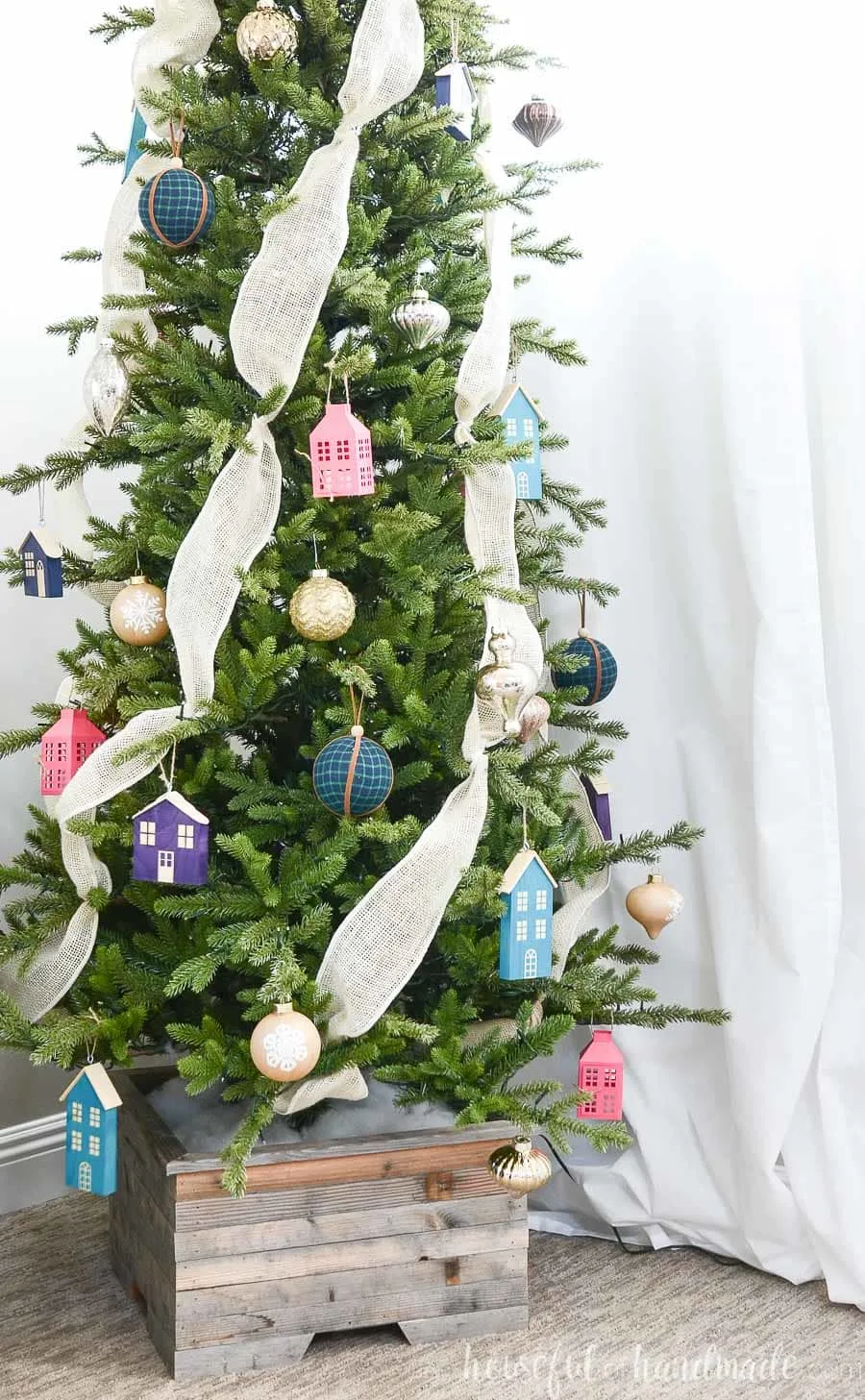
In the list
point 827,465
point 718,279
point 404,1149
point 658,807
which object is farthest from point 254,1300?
point 718,279

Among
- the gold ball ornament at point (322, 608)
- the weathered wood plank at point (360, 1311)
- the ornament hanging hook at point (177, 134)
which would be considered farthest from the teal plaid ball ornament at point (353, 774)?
the ornament hanging hook at point (177, 134)

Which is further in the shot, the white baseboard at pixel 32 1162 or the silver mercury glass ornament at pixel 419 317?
the white baseboard at pixel 32 1162

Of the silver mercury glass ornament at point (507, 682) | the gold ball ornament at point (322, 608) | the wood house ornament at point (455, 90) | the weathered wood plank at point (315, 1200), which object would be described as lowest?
the weathered wood plank at point (315, 1200)

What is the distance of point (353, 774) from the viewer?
141 cm

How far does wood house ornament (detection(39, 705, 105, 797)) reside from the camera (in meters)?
1.54

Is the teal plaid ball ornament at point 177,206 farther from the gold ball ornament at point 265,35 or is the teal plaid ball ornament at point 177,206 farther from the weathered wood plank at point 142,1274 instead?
the weathered wood plank at point 142,1274

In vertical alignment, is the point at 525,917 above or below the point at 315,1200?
above

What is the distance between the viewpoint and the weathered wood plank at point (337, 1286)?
153cm

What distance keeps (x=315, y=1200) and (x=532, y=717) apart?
62cm

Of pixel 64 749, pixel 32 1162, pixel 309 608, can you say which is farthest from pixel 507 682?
pixel 32 1162

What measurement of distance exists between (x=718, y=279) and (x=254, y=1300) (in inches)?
57.1

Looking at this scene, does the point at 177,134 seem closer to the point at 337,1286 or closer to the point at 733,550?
the point at 733,550

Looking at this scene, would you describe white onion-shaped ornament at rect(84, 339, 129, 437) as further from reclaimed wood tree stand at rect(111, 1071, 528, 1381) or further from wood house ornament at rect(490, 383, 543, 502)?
reclaimed wood tree stand at rect(111, 1071, 528, 1381)

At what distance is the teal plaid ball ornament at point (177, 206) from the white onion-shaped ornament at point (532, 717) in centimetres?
67
